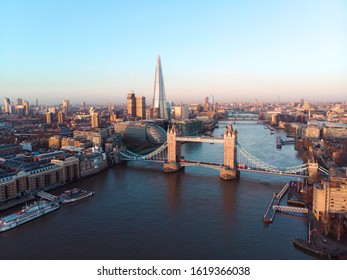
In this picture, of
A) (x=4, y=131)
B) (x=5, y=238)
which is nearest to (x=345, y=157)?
(x=5, y=238)

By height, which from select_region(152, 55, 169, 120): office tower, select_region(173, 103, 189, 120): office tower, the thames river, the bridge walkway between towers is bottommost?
the thames river

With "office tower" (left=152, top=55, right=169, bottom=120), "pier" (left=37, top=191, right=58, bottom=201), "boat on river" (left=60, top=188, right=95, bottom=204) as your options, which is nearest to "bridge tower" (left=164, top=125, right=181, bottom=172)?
"boat on river" (left=60, top=188, right=95, bottom=204)

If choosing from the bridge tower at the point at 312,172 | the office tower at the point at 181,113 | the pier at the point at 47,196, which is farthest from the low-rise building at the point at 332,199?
the office tower at the point at 181,113

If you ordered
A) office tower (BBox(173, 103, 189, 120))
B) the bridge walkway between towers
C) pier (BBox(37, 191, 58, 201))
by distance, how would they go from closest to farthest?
the bridge walkway between towers
pier (BBox(37, 191, 58, 201))
office tower (BBox(173, 103, 189, 120))

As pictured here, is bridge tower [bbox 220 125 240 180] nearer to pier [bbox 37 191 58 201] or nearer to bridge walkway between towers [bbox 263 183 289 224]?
bridge walkway between towers [bbox 263 183 289 224]

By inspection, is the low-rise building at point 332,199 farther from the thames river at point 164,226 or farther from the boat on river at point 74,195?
the boat on river at point 74,195

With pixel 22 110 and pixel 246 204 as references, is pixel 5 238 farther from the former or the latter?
pixel 22 110

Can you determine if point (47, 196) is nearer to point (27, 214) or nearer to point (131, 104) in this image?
point (27, 214)
